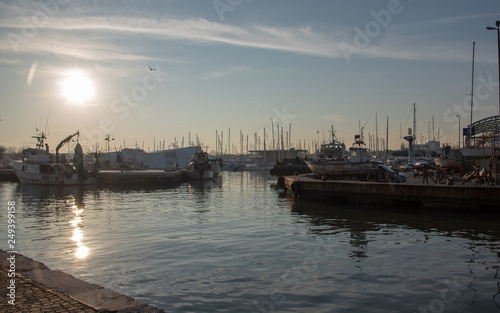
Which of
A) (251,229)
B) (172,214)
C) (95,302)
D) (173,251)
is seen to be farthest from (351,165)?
(95,302)

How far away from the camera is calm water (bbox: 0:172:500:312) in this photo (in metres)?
9.91

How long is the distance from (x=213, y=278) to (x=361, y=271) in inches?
169

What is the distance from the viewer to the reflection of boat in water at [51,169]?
61281 millimetres

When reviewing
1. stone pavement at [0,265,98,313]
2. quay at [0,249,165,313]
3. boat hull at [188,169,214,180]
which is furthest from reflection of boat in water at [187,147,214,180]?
stone pavement at [0,265,98,313]

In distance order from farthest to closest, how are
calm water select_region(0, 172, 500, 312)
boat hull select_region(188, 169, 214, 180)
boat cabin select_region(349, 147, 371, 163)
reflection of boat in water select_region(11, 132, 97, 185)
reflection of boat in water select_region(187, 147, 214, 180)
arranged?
reflection of boat in water select_region(187, 147, 214, 180), boat hull select_region(188, 169, 214, 180), reflection of boat in water select_region(11, 132, 97, 185), boat cabin select_region(349, 147, 371, 163), calm water select_region(0, 172, 500, 312)

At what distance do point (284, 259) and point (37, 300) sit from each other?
8.01m

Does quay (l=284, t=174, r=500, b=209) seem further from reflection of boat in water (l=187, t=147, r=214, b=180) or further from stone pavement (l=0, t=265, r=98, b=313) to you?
reflection of boat in water (l=187, t=147, r=214, b=180)

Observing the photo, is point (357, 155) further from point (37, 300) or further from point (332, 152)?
point (37, 300)

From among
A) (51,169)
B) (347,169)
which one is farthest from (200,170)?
(347,169)

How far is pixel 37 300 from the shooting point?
24.4ft

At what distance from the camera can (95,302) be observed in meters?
7.34

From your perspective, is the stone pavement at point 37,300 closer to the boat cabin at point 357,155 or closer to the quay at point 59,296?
the quay at point 59,296

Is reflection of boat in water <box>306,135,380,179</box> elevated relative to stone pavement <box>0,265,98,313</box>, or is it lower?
elevated

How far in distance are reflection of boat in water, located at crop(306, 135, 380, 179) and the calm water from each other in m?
16.9
